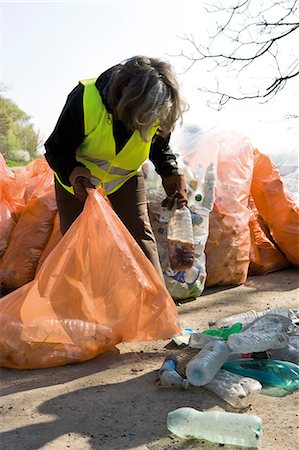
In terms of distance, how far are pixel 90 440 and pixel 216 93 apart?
2263 mm

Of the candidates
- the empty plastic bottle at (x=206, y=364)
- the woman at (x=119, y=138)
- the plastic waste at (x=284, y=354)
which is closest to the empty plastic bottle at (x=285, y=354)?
the plastic waste at (x=284, y=354)

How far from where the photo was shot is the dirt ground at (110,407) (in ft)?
5.71

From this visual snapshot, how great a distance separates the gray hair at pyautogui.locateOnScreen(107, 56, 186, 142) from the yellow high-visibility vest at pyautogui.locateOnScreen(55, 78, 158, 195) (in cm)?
8

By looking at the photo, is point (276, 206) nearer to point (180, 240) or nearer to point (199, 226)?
point (199, 226)

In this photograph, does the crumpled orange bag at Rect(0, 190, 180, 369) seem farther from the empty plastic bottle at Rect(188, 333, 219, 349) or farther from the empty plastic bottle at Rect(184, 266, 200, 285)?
the empty plastic bottle at Rect(184, 266, 200, 285)

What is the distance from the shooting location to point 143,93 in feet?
7.04

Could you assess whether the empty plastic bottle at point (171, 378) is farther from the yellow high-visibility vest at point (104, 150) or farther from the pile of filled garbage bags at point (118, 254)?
the yellow high-visibility vest at point (104, 150)

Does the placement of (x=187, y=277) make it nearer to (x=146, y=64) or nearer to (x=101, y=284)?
(x=101, y=284)

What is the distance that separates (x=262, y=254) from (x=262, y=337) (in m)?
1.83

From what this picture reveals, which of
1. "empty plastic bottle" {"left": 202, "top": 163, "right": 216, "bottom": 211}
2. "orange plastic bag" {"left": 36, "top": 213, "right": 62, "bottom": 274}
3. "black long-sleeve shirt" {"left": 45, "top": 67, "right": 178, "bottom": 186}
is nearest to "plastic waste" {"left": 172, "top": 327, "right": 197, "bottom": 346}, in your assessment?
"black long-sleeve shirt" {"left": 45, "top": 67, "right": 178, "bottom": 186}

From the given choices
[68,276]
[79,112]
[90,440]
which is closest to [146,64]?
[79,112]

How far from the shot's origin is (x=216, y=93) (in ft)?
11.3

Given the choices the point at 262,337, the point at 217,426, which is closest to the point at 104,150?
the point at 262,337

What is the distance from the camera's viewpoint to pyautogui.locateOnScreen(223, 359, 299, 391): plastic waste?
2.13 m
